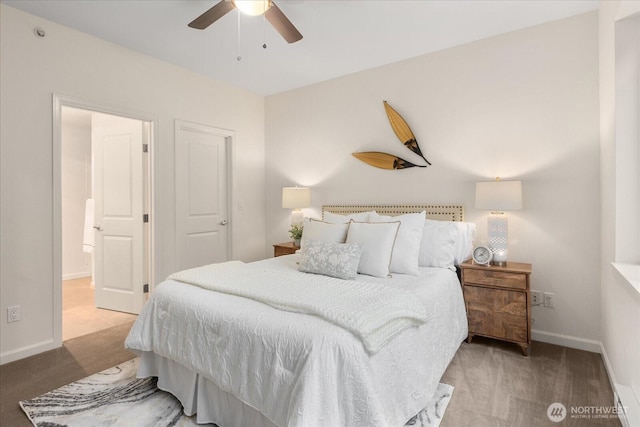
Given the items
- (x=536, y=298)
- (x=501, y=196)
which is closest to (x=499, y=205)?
(x=501, y=196)

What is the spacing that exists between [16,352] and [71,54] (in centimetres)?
248

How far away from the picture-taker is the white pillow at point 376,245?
2467 mm

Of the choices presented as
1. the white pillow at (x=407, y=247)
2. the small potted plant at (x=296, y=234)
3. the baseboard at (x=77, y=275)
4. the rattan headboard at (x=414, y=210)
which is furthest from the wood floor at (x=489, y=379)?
the baseboard at (x=77, y=275)

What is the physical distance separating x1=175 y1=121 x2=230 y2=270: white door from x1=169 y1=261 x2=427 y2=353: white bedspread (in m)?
1.60

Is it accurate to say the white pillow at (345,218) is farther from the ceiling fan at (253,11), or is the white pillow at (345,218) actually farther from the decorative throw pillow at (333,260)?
the ceiling fan at (253,11)

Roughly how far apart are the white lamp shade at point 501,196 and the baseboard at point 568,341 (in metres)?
1.13

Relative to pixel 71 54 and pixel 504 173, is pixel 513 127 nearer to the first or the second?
pixel 504 173

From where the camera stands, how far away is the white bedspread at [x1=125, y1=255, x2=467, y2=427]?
4.38 feet

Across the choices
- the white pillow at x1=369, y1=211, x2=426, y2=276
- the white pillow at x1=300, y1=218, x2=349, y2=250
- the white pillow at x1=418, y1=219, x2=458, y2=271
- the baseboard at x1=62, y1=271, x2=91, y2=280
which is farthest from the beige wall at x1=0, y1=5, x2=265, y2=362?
the baseboard at x1=62, y1=271, x2=91, y2=280

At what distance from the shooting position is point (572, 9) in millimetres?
2590

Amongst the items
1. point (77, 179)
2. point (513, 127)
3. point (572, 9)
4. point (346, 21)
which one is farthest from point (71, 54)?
point (572, 9)

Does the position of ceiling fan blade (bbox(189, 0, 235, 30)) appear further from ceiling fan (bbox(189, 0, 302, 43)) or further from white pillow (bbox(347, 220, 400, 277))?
white pillow (bbox(347, 220, 400, 277))

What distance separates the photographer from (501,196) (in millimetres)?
2658

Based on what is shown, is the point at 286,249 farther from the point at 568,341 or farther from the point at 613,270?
the point at 613,270
